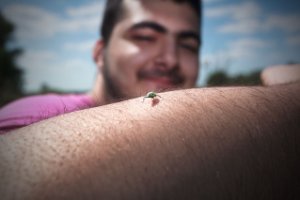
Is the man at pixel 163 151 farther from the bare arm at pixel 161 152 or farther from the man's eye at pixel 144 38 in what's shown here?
the man's eye at pixel 144 38

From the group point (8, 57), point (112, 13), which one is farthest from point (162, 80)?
point (8, 57)

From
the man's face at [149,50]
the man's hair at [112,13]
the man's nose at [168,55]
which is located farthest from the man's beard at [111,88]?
the man's nose at [168,55]

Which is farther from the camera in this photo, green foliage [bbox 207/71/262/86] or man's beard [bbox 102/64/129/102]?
man's beard [bbox 102/64/129/102]

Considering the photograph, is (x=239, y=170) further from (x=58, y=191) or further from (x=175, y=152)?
(x=58, y=191)

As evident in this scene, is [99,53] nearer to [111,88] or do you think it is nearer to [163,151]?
[111,88]

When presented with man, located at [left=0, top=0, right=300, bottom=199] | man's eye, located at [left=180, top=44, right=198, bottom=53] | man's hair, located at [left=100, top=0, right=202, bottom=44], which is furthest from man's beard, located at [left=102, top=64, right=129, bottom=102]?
man, located at [left=0, top=0, right=300, bottom=199]

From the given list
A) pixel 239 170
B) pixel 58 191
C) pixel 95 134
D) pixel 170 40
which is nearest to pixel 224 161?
pixel 239 170

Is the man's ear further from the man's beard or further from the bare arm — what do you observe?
the bare arm
